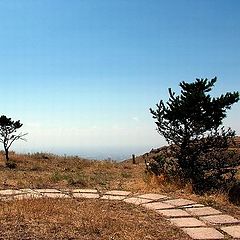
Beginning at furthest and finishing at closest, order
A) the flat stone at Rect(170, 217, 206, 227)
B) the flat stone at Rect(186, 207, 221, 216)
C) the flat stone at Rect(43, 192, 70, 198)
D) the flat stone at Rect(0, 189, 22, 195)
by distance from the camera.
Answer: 1. the flat stone at Rect(0, 189, 22, 195)
2. the flat stone at Rect(43, 192, 70, 198)
3. the flat stone at Rect(186, 207, 221, 216)
4. the flat stone at Rect(170, 217, 206, 227)

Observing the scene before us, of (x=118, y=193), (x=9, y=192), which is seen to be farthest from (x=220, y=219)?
(x=9, y=192)

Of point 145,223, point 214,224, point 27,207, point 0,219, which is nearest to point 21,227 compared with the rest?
point 0,219

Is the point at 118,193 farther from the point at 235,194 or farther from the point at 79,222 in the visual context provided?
the point at 79,222

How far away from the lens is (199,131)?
9.64m

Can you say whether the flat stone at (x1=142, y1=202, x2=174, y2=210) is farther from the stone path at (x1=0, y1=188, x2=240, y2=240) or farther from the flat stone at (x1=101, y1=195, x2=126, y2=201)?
the flat stone at (x1=101, y1=195, x2=126, y2=201)

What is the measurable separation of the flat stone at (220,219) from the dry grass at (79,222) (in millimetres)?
714

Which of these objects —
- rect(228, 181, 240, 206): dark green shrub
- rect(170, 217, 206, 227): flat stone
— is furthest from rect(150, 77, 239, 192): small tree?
rect(170, 217, 206, 227): flat stone

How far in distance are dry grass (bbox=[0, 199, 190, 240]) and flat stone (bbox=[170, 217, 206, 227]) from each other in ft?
0.59

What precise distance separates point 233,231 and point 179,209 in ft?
5.00

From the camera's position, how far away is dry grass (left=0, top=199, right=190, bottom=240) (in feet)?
16.7

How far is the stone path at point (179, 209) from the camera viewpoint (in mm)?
5508

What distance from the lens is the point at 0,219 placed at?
19.0 feet

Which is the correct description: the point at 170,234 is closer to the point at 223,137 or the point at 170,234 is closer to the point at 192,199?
the point at 192,199

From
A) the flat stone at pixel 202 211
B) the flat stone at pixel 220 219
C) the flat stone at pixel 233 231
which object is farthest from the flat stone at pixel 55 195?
the flat stone at pixel 233 231
